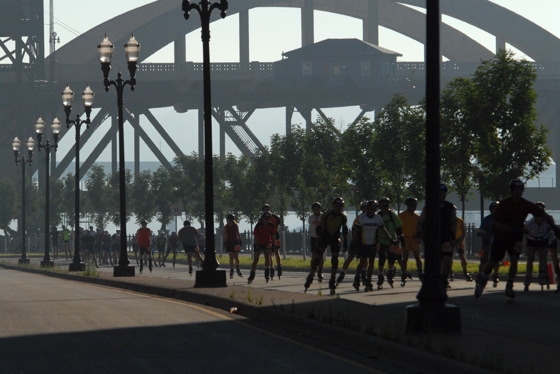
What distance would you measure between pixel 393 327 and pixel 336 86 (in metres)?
108

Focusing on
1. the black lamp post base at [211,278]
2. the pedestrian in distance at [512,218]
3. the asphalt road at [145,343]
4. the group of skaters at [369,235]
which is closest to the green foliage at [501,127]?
the group of skaters at [369,235]

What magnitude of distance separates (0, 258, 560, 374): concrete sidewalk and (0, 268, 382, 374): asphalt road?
39 cm

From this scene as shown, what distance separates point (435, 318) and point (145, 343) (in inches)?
122

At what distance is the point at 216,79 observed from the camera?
12175cm

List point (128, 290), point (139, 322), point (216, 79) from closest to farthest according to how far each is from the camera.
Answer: point (139, 322) → point (128, 290) → point (216, 79)

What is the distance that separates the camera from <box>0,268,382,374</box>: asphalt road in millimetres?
13250

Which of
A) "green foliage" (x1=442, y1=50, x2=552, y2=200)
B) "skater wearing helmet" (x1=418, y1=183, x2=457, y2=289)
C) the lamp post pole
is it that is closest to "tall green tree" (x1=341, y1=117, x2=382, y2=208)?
"green foliage" (x1=442, y1=50, x2=552, y2=200)

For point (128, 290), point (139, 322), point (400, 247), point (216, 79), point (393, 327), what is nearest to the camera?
point (393, 327)

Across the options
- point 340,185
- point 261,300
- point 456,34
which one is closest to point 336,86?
point 456,34

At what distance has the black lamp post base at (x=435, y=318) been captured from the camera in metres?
15.2

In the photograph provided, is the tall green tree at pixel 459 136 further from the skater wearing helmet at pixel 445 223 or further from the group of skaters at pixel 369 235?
the skater wearing helmet at pixel 445 223

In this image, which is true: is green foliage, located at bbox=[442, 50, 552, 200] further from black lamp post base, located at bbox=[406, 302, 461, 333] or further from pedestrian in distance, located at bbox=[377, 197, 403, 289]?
black lamp post base, located at bbox=[406, 302, 461, 333]

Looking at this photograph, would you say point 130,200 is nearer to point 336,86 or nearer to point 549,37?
point 336,86

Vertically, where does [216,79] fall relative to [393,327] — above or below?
above
